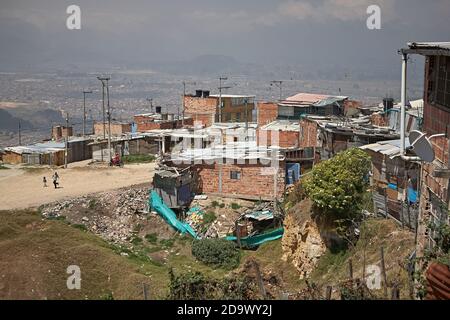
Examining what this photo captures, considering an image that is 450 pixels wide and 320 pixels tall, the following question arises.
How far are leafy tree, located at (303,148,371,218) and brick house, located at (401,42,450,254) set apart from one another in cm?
242

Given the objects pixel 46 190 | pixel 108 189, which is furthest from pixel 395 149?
pixel 46 190

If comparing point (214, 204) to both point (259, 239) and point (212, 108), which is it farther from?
point (212, 108)

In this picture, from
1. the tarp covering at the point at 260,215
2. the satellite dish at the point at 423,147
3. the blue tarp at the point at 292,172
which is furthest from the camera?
the blue tarp at the point at 292,172

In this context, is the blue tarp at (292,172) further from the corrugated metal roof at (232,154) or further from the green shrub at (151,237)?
the green shrub at (151,237)

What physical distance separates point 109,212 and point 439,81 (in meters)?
14.2

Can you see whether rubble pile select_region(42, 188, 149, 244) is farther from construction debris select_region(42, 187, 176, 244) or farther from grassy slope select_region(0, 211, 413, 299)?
grassy slope select_region(0, 211, 413, 299)

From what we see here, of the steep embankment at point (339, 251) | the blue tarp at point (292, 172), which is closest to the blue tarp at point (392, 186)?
the steep embankment at point (339, 251)

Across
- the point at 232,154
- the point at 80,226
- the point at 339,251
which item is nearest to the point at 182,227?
the point at 80,226

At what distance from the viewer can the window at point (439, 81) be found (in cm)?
1150

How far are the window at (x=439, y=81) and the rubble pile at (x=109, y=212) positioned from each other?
478 inches

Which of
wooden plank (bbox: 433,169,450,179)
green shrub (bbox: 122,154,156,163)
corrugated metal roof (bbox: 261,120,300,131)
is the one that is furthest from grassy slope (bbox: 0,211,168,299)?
green shrub (bbox: 122,154,156,163)

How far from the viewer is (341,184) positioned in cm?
1422

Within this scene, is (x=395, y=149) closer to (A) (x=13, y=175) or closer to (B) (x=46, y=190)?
(B) (x=46, y=190)
